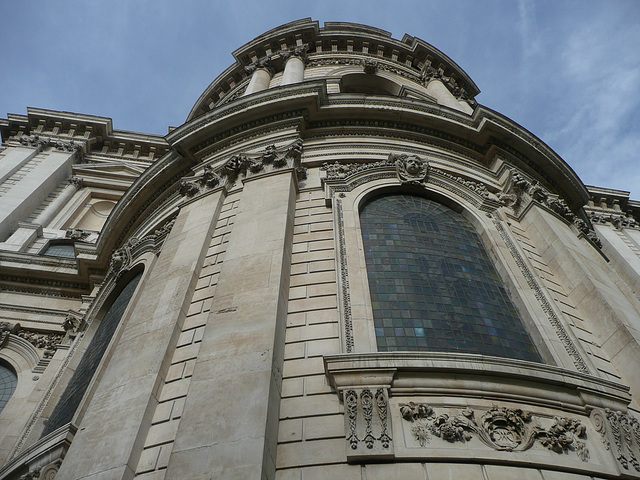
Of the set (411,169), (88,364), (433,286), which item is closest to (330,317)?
(433,286)

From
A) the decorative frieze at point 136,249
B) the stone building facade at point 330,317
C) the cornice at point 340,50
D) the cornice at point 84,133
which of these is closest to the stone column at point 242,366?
the stone building facade at point 330,317

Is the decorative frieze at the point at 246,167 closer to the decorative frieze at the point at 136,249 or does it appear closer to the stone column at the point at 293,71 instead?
the decorative frieze at the point at 136,249

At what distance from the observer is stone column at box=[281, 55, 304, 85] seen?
23.2m

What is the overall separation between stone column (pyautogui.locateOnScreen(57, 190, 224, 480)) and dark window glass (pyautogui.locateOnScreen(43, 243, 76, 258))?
46.4 feet

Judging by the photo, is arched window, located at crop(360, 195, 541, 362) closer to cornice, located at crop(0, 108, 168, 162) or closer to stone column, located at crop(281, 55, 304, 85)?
stone column, located at crop(281, 55, 304, 85)

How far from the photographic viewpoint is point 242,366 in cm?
777

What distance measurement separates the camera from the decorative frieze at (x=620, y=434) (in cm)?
745

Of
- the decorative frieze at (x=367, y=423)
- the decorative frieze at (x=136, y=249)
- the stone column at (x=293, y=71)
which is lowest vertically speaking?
the decorative frieze at (x=367, y=423)

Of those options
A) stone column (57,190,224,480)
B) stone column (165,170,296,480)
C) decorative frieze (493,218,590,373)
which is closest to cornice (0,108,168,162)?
stone column (57,190,224,480)

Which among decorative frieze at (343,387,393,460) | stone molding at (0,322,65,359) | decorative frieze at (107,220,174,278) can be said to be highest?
decorative frieze at (107,220,174,278)

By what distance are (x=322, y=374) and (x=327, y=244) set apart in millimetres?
3887

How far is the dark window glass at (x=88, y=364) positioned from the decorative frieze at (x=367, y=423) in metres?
7.77

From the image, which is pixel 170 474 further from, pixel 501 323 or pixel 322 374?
pixel 501 323

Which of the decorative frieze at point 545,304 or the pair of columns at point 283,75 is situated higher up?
the pair of columns at point 283,75
